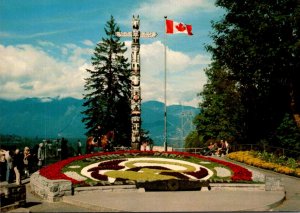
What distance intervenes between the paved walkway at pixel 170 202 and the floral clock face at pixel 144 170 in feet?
7.31

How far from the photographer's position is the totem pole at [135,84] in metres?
30.0

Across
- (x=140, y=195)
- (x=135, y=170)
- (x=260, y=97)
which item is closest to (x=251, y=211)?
(x=140, y=195)

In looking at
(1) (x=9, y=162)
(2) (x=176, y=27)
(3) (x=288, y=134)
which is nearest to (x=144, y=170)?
(1) (x=9, y=162)

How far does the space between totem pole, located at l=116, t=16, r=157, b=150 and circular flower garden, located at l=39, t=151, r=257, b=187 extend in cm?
189

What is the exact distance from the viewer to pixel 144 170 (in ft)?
81.4

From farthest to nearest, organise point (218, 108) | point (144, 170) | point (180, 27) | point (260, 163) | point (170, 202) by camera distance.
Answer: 1. point (218, 108)
2. point (180, 27)
3. point (260, 163)
4. point (144, 170)
5. point (170, 202)

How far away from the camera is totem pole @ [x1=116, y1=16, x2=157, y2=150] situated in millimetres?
30031

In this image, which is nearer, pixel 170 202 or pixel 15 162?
pixel 170 202

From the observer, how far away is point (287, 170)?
28.9 metres

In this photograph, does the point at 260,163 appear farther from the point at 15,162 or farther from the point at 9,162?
the point at 9,162

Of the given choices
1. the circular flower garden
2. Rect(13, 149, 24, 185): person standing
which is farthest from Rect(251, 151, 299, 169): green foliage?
Rect(13, 149, 24, 185): person standing

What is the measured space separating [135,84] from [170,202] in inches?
530

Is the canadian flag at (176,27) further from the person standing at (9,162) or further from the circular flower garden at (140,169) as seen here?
the person standing at (9,162)

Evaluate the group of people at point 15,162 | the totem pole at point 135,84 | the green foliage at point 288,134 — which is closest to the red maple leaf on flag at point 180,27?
the totem pole at point 135,84
